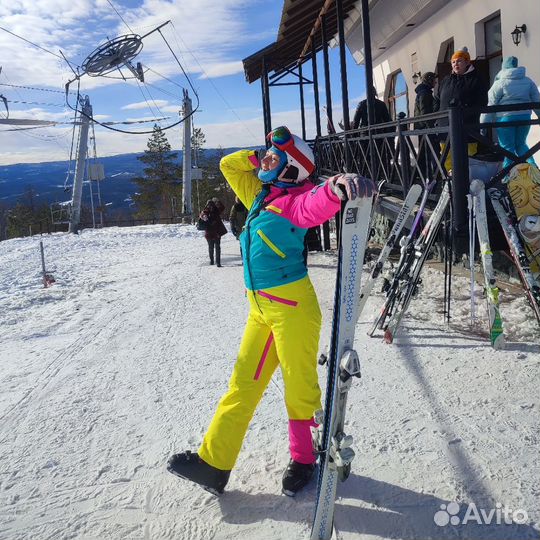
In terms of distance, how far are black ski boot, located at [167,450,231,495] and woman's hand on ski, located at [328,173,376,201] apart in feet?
5.38

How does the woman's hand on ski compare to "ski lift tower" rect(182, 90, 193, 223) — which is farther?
"ski lift tower" rect(182, 90, 193, 223)

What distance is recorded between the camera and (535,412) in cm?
339

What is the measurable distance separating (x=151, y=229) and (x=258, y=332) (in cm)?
2032

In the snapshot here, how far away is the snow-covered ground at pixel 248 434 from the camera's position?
2596 mm

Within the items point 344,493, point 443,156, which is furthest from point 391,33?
point 344,493

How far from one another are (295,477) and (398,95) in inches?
618

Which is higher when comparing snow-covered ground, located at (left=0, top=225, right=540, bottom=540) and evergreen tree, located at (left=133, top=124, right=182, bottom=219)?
evergreen tree, located at (left=133, top=124, right=182, bottom=219)

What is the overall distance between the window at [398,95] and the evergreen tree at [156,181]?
42.7 metres

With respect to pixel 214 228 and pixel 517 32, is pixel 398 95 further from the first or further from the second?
pixel 214 228

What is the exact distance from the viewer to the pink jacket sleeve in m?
2.27

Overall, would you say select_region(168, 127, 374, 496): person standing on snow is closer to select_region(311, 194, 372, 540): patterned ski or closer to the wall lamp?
select_region(311, 194, 372, 540): patterned ski

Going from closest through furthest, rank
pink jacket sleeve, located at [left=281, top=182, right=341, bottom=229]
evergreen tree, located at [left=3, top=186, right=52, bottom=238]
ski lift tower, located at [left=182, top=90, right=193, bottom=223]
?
1. pink jacket sleeve, located at [left=281, top=182, right=341, bottom=229]
2. ski lift tower, located at [left=182, top=90, right=193, bottom=223]
3. evergreen tree, located at [left=3, top=186, right=52, bottom=238]

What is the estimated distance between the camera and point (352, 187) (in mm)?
2104

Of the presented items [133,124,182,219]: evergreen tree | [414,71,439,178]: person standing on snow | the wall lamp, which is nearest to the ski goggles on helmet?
[414,71,439,178]: person standing on snow
